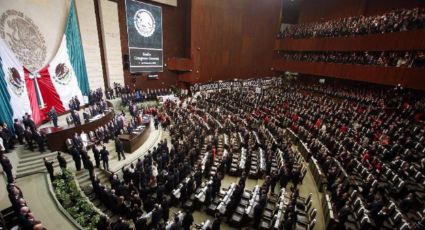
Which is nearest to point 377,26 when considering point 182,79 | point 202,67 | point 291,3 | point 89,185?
point 291,3

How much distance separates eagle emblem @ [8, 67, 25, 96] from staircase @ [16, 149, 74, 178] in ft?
10.1

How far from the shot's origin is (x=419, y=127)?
41.8 ft

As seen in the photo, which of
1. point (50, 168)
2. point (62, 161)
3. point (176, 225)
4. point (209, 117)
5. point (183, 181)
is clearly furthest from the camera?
point (209, 117)

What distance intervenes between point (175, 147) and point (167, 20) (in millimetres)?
17185

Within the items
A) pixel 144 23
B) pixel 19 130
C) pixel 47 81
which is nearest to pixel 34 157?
pixel 19 130

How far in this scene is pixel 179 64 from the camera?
2531 cm

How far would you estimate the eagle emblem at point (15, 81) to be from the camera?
1086 centimetres

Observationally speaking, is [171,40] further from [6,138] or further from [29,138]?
[6,138]

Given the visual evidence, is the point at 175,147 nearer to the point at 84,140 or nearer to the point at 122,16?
the point at 84,140

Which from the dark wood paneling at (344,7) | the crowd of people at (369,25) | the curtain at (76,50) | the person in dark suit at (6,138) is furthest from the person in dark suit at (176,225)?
the dark wood paneling at (344,7)

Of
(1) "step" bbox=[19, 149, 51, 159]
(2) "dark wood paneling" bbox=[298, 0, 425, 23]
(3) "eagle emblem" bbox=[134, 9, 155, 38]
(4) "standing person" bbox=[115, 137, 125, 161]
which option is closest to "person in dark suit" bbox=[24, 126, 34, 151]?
(1) "step" bbox=[19, 149, 51, 159]

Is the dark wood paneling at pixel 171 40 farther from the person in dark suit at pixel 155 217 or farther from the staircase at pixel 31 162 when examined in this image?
the person in dark suit at pixel 155 217

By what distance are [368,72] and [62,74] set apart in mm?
21289

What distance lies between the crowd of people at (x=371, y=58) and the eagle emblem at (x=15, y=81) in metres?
22.4
